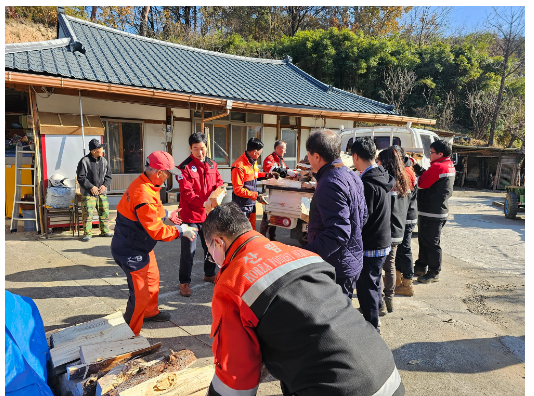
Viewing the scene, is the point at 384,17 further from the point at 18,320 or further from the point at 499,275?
the point at 18,320

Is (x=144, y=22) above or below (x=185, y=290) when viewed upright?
above

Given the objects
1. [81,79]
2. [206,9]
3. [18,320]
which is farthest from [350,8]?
[18,320]

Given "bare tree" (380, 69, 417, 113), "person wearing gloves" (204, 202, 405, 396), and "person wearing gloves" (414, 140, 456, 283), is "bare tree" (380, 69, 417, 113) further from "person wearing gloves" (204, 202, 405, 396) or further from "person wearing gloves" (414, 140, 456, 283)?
"person wearing gloves" (204, 202, 405, 396)

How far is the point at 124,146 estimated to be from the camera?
32.7 feet

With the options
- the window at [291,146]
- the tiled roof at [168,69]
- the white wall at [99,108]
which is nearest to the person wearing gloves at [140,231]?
the tiled roof at [168,69]

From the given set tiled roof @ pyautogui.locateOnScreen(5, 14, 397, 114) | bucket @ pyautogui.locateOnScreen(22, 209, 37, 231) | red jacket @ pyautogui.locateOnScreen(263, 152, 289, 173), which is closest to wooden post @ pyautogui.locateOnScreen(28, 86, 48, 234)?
bucket @ pyautogui.locateOnScreen(22, 209, 37, 231)

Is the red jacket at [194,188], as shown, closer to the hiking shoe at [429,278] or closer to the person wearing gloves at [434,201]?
the person wearing gloves at [434,201]

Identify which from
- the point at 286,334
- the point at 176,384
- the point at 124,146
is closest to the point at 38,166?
the point at 124,146

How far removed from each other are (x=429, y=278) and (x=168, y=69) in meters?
9.57

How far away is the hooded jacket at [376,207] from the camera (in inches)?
122

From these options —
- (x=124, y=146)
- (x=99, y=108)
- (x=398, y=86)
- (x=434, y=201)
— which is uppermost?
(x=398, y=86)

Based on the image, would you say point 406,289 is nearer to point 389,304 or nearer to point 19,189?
point 389,304

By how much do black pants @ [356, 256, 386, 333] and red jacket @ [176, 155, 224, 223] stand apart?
216 cm

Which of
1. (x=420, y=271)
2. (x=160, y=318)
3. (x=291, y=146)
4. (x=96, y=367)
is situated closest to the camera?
(x=96, y=367)
